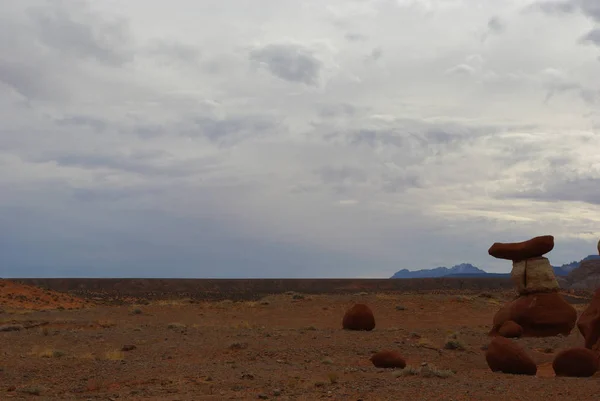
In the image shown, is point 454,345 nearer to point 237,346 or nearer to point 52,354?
point 237,346

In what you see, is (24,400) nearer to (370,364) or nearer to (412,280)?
(370,364)

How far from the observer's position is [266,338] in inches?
878

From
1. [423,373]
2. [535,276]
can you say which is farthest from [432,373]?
[535,276]

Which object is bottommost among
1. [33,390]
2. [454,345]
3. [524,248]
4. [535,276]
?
[33,390]

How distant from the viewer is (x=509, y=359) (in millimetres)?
15773

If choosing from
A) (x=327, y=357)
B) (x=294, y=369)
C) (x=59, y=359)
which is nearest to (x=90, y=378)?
(x=59, y=359)

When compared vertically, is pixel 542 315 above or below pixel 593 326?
below

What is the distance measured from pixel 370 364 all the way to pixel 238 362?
3.59m

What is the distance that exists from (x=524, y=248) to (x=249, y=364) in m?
13.4

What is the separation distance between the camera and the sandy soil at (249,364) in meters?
12.8

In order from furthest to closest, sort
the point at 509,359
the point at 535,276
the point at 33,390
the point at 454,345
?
the point at 535,276, the point at 454,345, the point at 509,359, the point at 33,390

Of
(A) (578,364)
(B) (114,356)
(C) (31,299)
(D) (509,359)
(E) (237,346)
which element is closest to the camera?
(A) (578,364)

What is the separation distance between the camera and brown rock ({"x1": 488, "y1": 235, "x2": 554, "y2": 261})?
976 inches

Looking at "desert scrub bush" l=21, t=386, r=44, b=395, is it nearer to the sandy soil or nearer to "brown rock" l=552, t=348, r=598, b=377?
the sandy soil
